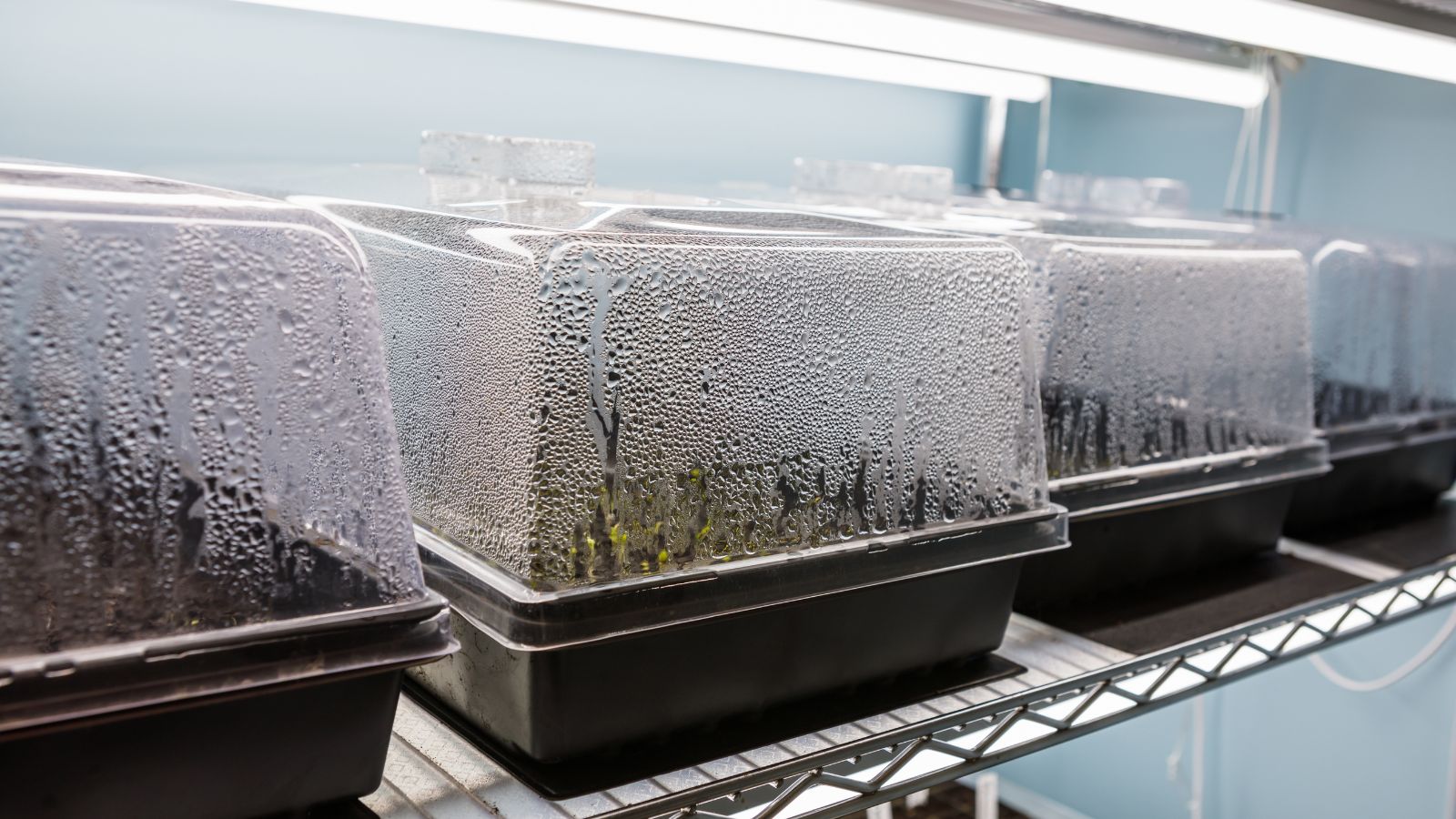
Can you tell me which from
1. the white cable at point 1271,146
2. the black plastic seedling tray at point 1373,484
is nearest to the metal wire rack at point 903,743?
the black plastic seedling tray at point 1373,484

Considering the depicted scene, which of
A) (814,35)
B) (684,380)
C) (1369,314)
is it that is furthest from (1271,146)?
(684,380)

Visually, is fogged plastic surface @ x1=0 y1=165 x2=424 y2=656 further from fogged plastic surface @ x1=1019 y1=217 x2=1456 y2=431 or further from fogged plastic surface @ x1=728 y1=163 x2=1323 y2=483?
fogged plastic surface @ x1=1019 y1=217 x2=1456 y2=431

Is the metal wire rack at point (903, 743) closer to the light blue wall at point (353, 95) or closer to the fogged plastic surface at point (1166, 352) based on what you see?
the fogged plastic surface at point (1166, 352)

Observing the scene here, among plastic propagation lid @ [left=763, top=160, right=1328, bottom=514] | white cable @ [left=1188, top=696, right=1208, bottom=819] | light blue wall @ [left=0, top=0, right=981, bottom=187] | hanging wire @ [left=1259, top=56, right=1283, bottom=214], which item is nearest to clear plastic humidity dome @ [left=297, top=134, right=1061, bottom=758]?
plastic propagation lid @ [left=763, top=160, right=1328, bottom=514]

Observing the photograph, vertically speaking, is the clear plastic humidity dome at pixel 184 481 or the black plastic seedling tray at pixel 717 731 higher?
the clear plastic humidity dome at pixel 184 481

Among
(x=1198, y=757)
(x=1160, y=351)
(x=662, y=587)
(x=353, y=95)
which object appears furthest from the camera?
(x=1198, y=757)

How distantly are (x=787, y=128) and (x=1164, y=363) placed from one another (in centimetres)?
90

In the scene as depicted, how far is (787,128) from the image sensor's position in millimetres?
1809

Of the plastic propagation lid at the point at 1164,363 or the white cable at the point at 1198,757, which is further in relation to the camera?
the white cable at the point at 1198,757

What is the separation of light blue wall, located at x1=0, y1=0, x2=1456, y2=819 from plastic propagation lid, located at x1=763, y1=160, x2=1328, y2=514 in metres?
0.51

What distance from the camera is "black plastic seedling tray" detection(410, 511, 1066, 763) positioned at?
662 mm

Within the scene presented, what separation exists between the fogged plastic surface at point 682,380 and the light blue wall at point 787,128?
49 cm

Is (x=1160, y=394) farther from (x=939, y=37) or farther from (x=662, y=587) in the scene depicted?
(x=662, y=587)

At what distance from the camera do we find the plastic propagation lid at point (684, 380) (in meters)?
0.67
